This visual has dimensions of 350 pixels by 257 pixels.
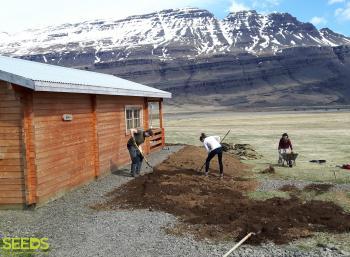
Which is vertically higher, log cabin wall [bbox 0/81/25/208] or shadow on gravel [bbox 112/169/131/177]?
log cabin wall [bbox 0/81/25/208]

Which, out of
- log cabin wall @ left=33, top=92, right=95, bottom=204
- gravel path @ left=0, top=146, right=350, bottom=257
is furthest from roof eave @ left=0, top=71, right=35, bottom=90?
gravel path @ left=0, top=146, right=350, bottom=257

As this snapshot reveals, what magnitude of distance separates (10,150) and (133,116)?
27.5 ft

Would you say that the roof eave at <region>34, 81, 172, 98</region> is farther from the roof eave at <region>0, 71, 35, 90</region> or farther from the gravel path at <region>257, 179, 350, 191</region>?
the gravel path at <region>257, 179, 350, 191</region>

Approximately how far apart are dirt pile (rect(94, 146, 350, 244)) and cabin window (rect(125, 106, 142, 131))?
3497mm

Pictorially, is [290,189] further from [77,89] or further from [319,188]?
[77,89]

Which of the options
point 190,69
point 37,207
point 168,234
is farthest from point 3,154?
point 190,69

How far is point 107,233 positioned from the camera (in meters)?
8.64

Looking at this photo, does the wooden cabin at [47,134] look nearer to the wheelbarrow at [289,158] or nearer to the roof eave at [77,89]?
the roof eave at [77,89]

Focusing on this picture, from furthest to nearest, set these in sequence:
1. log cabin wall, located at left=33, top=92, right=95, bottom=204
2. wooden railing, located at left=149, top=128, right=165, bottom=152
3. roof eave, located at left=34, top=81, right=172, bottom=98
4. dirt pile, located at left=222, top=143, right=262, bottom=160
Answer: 1. wooden railing, located at left=149, top=128, right=165, bottom=152
2. dirt pile, located at left=222, top=143, right=262, bottom=160
3. log cabin wall, located at left=33, top=92, right=95, bottom=204
4. roof eave, located at left=34, top=81, right=172, bottom=98

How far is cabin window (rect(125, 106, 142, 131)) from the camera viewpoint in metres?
17.6

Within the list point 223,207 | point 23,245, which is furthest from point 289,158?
point 23,245

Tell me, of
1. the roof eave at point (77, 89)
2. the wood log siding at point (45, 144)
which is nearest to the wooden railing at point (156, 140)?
the roof eave at point (77, 89)

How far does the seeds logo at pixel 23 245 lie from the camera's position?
25.3 ft

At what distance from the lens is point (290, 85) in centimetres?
14800
